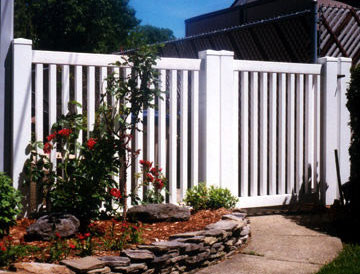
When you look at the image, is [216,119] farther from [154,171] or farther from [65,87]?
[65,87]

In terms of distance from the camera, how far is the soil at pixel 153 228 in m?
4.27

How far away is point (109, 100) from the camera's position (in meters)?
5.59

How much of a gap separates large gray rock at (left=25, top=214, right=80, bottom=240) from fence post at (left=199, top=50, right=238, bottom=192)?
1934 millimetres

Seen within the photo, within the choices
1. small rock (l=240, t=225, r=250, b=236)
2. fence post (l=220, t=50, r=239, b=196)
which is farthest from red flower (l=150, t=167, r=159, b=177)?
small rock (l=240, t=225, r=250, b=236)

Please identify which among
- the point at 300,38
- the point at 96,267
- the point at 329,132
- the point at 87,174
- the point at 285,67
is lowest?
the point at 96,267

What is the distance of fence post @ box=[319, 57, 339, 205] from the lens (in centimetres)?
676

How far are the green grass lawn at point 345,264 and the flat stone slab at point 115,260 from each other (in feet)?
5.08

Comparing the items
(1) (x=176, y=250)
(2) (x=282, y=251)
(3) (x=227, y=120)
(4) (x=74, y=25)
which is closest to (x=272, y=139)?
(3) (x=227, y=120)

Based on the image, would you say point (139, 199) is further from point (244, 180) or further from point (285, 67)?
point (285, 67)

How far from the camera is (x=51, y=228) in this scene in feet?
14.3

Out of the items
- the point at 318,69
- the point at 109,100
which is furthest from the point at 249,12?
the point at 109,100

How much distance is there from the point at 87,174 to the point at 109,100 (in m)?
1.08

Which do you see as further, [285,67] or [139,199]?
[285,67]

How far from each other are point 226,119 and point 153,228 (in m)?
1.77
